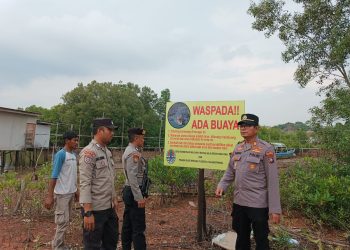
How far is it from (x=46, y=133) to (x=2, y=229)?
2373 cm

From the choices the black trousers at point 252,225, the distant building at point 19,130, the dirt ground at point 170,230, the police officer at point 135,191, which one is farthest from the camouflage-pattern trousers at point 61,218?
the distant building at point 19,130

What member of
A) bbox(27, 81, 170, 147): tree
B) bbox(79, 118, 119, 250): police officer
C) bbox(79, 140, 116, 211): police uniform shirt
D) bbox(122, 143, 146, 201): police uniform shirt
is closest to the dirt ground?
bbox(122, 143, 146, 201): police uniform shirt

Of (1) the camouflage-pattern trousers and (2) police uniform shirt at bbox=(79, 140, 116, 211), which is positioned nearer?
(2) police uniform shirt at bbox=(79, 140, 116, 211)

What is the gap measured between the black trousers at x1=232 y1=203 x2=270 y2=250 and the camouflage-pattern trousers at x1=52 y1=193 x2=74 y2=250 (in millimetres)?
2200

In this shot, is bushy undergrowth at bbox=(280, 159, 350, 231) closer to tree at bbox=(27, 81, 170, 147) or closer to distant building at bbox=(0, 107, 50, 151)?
distant building at bbox=(0, 107, 50, 151)

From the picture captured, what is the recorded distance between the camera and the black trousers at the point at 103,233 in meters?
3.55

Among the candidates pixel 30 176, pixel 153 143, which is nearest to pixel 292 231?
pixel 30 176

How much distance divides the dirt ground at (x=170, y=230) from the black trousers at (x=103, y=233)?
129 centimetres

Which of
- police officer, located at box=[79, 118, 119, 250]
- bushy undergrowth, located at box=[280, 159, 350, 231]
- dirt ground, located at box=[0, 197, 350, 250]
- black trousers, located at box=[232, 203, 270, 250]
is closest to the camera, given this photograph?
police officer, located at box=[79, 118, 119, 250]

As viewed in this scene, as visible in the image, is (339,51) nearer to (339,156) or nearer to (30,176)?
(339,156)

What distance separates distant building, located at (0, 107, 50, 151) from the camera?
2389cm

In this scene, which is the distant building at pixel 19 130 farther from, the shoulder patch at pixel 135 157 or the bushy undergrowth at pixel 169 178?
the shoulder patch at pixel 135 157

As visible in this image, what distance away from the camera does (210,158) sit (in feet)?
15.4

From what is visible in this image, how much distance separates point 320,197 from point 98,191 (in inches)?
139
